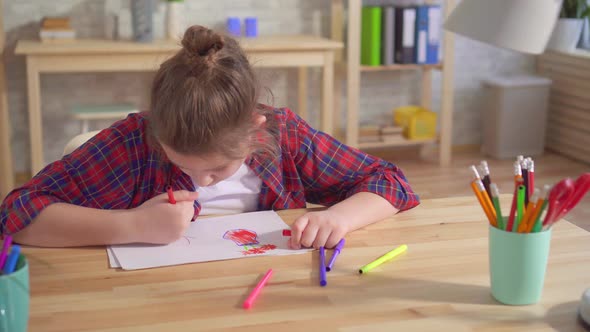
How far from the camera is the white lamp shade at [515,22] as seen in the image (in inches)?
41.1

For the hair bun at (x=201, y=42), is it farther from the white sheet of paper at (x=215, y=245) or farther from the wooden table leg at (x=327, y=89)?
the wooden table leg at (x=327, y=89)

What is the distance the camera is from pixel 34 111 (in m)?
3.41

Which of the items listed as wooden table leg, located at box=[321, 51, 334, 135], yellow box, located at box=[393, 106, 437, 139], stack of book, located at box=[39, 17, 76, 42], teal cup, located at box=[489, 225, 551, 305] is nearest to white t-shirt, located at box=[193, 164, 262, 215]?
teal cup, located at box=[489, 225, 551, 305]

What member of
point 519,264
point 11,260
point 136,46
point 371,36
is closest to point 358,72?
point 371,36

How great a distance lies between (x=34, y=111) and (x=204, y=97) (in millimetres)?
2403

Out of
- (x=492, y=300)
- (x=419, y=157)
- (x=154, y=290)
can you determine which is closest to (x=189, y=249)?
(x=154, y=290)

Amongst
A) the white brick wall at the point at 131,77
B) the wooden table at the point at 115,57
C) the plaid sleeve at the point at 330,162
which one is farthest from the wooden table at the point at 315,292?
the white brick wall at the point at 131,77

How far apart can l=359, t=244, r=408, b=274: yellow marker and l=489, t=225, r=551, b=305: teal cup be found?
20 centimetres

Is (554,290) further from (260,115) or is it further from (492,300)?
(260,115)

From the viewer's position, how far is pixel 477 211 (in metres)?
1.47

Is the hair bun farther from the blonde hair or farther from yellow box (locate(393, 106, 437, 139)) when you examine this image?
yellow box (locate(393, 106, 437, 139))

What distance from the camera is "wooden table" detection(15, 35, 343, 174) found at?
334 cm

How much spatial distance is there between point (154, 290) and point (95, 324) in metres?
0.13

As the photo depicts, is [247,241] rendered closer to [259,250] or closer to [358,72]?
[259,250]
